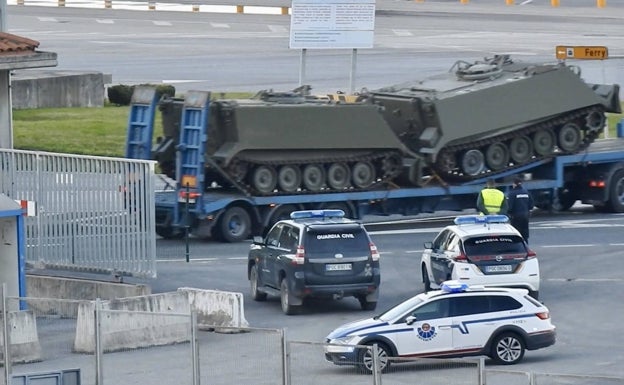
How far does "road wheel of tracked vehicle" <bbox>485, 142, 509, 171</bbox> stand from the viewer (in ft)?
119

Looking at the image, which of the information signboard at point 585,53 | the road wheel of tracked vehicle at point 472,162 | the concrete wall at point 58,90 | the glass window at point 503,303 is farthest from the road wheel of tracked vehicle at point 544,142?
the concrete wall at point 58,90

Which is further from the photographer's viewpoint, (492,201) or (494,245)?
(492,201)

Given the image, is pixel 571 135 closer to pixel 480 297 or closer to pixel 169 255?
pixel 169 255

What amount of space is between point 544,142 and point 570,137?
2.33 ft

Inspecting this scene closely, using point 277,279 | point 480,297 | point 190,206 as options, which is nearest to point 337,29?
point 190,206

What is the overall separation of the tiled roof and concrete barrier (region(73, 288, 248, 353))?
574 centimetres

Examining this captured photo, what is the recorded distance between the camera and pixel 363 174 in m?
34.8

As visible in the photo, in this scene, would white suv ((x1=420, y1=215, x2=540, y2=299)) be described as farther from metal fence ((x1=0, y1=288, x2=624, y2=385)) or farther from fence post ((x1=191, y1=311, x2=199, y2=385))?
fence post ((x1=191, y1=311, x2=199, y2=385))

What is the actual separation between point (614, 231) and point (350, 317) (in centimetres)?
1053

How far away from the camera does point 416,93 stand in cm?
3609

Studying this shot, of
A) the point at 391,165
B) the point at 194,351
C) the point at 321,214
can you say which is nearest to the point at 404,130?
the point at 391,165

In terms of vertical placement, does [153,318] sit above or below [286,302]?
above

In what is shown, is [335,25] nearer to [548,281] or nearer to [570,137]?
[570,137]

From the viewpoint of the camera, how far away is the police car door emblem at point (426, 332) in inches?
835
